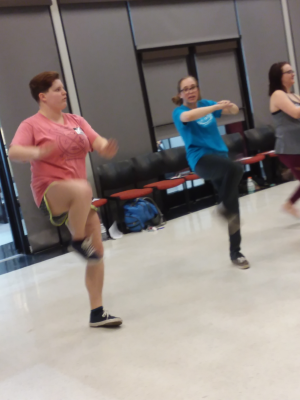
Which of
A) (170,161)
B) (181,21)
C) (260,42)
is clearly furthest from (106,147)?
(260,42)

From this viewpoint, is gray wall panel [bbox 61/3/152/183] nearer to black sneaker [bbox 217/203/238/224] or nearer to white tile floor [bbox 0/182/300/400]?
white tile floor [bbox 0/182/300/400]

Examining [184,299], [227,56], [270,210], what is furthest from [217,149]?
[227,56]

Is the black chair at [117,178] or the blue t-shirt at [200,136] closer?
the blue t-shirt at [200,136]

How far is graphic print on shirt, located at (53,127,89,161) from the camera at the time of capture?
224 cm

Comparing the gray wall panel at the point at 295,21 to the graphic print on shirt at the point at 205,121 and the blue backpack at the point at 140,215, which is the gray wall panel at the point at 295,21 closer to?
the blue backpack at the point at 140,215

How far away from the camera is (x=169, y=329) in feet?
7.66

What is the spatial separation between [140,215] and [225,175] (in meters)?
2.40

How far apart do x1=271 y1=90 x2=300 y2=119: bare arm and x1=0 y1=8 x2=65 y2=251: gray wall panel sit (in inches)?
123

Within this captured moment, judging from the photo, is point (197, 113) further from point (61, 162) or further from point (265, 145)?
point (265, 145)

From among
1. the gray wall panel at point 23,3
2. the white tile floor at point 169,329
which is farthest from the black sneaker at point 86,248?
the gray wall panel at point 23,3

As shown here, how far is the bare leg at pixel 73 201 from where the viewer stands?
223 cm

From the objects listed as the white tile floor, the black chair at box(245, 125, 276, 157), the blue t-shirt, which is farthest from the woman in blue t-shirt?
the black chair at box(245, 125, 276, 157)

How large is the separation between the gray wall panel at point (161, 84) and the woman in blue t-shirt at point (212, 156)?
327 cm

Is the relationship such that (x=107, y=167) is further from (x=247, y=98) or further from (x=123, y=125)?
(x=247, y=98)
